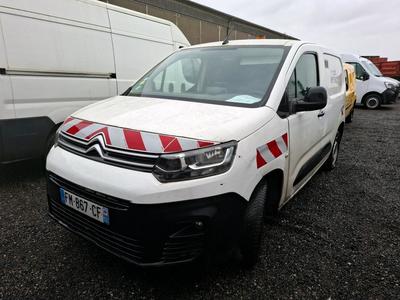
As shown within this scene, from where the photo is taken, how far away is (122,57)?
4574 millimetres

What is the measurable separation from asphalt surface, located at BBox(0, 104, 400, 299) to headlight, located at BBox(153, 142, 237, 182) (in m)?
0.60

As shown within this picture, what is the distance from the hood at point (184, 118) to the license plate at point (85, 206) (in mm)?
511

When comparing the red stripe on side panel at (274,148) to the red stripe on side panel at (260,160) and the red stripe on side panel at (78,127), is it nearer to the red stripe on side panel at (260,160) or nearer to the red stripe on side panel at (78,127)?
the red stripe on side panel at (260,160)

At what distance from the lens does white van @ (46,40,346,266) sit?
171 cm

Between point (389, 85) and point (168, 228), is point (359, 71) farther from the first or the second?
point (168, 228)

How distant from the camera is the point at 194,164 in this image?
175 cm

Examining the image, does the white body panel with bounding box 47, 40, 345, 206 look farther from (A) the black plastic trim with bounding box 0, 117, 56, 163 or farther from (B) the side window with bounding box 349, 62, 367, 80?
(B) the side window with bounding box 349, 62, 367, 80

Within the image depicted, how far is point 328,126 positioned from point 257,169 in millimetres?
2021

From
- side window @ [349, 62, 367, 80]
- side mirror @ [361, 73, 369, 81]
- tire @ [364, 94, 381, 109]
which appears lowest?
tire @ [364, 94, 381, 109]

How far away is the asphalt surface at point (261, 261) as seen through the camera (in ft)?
6.70

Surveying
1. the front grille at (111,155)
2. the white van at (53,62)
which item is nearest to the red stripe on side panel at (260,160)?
the front grille at (111,155)

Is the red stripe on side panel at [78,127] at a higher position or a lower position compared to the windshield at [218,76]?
lower

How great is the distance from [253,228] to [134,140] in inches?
37.3

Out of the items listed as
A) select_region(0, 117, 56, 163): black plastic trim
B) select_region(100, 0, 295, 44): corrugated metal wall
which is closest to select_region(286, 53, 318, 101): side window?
select_region(0, 117, 56, 163): black plastic trim
